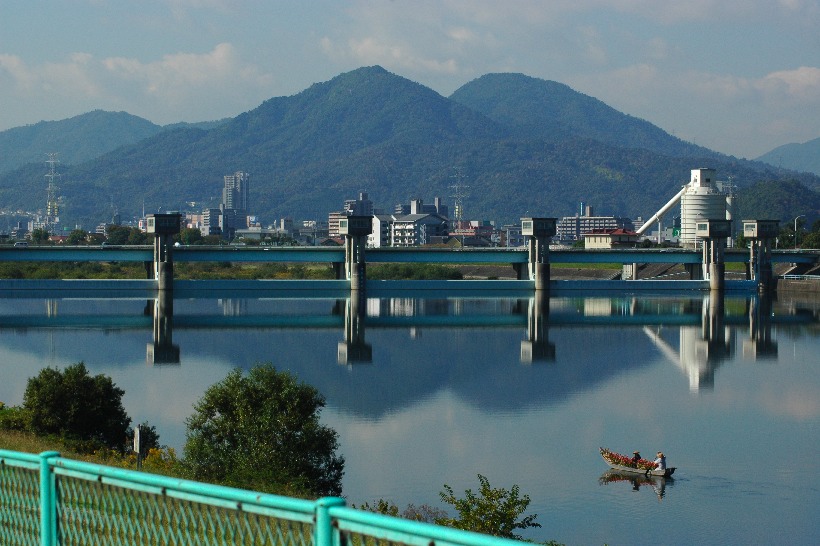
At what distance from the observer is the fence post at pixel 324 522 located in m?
4.08

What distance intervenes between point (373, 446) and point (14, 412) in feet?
23.2

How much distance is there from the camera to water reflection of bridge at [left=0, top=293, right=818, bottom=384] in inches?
1599

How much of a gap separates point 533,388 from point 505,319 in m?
21.5

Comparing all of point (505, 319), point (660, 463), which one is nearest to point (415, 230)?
point (505, 319)

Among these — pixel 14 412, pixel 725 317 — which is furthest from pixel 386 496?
pixel 725 317

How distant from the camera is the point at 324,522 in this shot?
162 inches

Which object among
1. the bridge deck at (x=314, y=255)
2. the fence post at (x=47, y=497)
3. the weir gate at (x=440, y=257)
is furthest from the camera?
the bridge deck at (x=314, y=255)

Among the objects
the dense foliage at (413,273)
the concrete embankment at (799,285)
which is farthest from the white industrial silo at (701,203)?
the dense foliage at (413,273)

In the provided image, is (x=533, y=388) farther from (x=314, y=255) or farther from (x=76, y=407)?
(x=314, y=255)

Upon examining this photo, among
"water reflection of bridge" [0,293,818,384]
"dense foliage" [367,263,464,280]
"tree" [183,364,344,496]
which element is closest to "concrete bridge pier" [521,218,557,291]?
"water reflection of bridge" [0,293,818,384]

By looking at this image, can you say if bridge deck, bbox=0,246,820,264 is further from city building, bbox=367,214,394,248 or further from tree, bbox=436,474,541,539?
city building, bbox=367,214,394,248

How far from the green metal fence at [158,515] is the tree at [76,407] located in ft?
44.4

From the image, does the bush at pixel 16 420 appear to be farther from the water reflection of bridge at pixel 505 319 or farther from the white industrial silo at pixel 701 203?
the white industrial silo at pixel 701 203

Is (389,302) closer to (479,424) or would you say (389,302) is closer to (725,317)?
(725,317)
